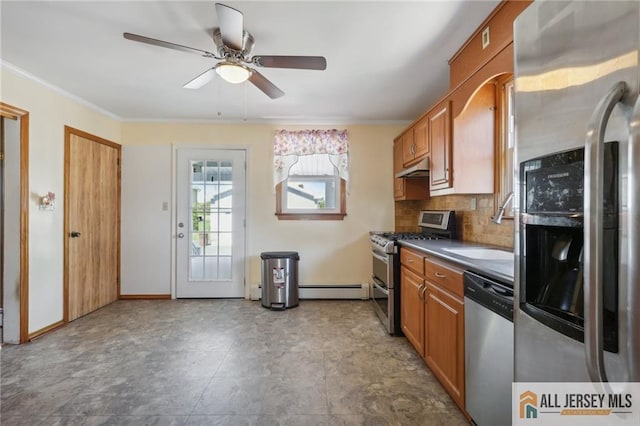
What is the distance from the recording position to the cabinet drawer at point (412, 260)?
7.33 ft

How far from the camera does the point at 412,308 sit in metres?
2.39

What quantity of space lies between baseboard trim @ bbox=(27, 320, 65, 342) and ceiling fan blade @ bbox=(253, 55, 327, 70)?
317 centimetres

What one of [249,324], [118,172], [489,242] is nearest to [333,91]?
[489,242]

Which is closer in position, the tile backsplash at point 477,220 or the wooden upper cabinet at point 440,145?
the tile backsplash at point 477,220

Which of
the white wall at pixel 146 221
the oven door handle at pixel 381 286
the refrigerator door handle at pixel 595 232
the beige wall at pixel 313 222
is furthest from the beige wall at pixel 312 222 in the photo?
the refrigerator door handle at pixel 595 232

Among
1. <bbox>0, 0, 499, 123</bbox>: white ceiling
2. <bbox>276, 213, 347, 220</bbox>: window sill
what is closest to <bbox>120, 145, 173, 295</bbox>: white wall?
<bbox>0, 0, 499, 123</bbox>: white ceiling

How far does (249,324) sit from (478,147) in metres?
2.72

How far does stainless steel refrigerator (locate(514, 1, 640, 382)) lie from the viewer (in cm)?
60

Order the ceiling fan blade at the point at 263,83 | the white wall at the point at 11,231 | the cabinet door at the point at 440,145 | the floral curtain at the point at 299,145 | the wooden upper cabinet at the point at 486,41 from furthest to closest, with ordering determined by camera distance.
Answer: the floral curtain at the point at 299,145 → the white wall at the point at 11,231 → the cabinet door at the point at 440,145 → the ceiling fan blade at the point at 263,83 → the wooden upper cabinet at the point at 486,41

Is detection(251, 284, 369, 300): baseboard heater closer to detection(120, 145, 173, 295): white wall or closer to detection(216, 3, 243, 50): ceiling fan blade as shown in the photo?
detection(120, 145, 173, 295): white wall

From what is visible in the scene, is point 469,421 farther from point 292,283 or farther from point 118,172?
point 118,172

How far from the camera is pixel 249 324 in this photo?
305 cm

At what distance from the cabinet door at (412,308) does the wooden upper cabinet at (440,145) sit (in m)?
0.82

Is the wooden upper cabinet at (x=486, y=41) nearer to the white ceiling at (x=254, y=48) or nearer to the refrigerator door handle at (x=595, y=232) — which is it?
the white ceiling at (x=254, y=48)
